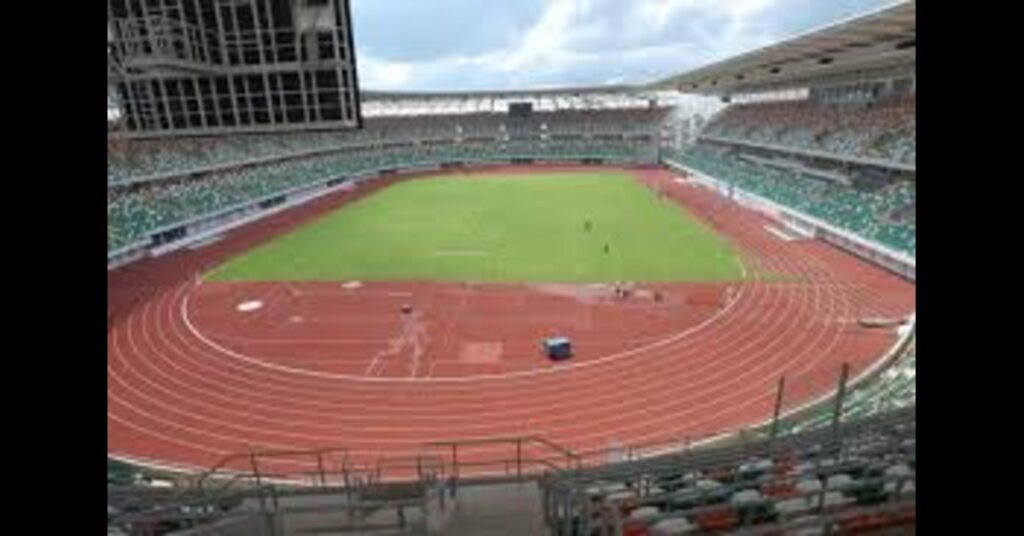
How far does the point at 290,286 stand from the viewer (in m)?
31.2

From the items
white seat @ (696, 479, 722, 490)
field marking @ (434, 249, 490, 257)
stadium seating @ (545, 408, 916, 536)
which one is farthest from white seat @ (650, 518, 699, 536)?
field marking @ (434, 249, 490, 257)

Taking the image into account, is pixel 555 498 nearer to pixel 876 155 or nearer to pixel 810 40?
pixel 810 40

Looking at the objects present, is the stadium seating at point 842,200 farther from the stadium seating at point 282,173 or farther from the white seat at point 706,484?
the stadium seating at point 282,173

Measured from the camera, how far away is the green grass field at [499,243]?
108ft

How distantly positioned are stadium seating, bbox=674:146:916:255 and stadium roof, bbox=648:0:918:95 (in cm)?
601

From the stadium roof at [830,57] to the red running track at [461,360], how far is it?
9.36m

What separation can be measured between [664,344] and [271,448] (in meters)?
12.2

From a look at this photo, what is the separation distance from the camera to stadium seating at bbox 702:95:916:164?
37.9 meters

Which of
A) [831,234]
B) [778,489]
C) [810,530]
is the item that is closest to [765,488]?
[778,489]

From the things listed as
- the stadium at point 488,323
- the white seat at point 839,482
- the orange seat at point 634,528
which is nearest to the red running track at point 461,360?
the stadium at point 488,323

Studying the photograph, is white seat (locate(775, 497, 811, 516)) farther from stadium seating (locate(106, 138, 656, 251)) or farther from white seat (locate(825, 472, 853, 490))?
stadium seating (locate(106, 138, 656, 251))
